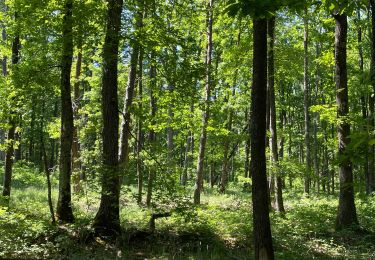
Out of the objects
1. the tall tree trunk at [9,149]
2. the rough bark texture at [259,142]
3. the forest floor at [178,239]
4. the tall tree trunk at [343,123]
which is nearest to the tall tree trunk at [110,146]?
the forest floor at [178,239]

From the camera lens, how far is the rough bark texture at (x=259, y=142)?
662 centimetres

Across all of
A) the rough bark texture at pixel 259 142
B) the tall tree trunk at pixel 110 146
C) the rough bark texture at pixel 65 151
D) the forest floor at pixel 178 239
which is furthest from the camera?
the rough bark texture at pixel 65 151

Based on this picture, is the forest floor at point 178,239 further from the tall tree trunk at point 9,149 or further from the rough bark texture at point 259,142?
the rough bark texture at point 259,142

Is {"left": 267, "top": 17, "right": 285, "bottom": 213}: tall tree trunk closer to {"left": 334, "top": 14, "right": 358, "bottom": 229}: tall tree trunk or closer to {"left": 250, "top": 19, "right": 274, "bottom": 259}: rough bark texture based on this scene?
{"left": 334, "top": 14, "right": 358, "bottom": 229}: tall tree trunk

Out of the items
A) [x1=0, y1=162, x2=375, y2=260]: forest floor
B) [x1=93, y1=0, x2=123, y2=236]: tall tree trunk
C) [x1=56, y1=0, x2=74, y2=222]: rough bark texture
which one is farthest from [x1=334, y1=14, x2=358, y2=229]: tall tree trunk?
[x1=56, y1=0, x2=74, y2=222]: rough bark texture

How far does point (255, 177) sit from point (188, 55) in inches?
175

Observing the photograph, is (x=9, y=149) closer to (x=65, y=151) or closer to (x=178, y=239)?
(x=65, y=151)

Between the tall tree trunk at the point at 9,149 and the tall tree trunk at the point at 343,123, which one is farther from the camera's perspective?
the tall tree trunk at the point at 9,149

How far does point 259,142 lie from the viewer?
22.0 ft

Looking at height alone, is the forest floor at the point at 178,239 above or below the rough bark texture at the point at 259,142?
below

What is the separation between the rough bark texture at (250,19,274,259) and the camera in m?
6.62

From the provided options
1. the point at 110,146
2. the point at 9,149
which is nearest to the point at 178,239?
the point at 110,146

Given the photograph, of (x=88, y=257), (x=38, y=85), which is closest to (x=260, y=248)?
(x=88, y=257)

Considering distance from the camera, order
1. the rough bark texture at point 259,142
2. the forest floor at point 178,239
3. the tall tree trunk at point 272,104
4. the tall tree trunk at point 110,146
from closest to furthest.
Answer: the rough bark texture at point 259,142 < the forest floor at point 178,239 < the tall tree trunk at point 110,146 < the tall tree trunk at point 272,104
